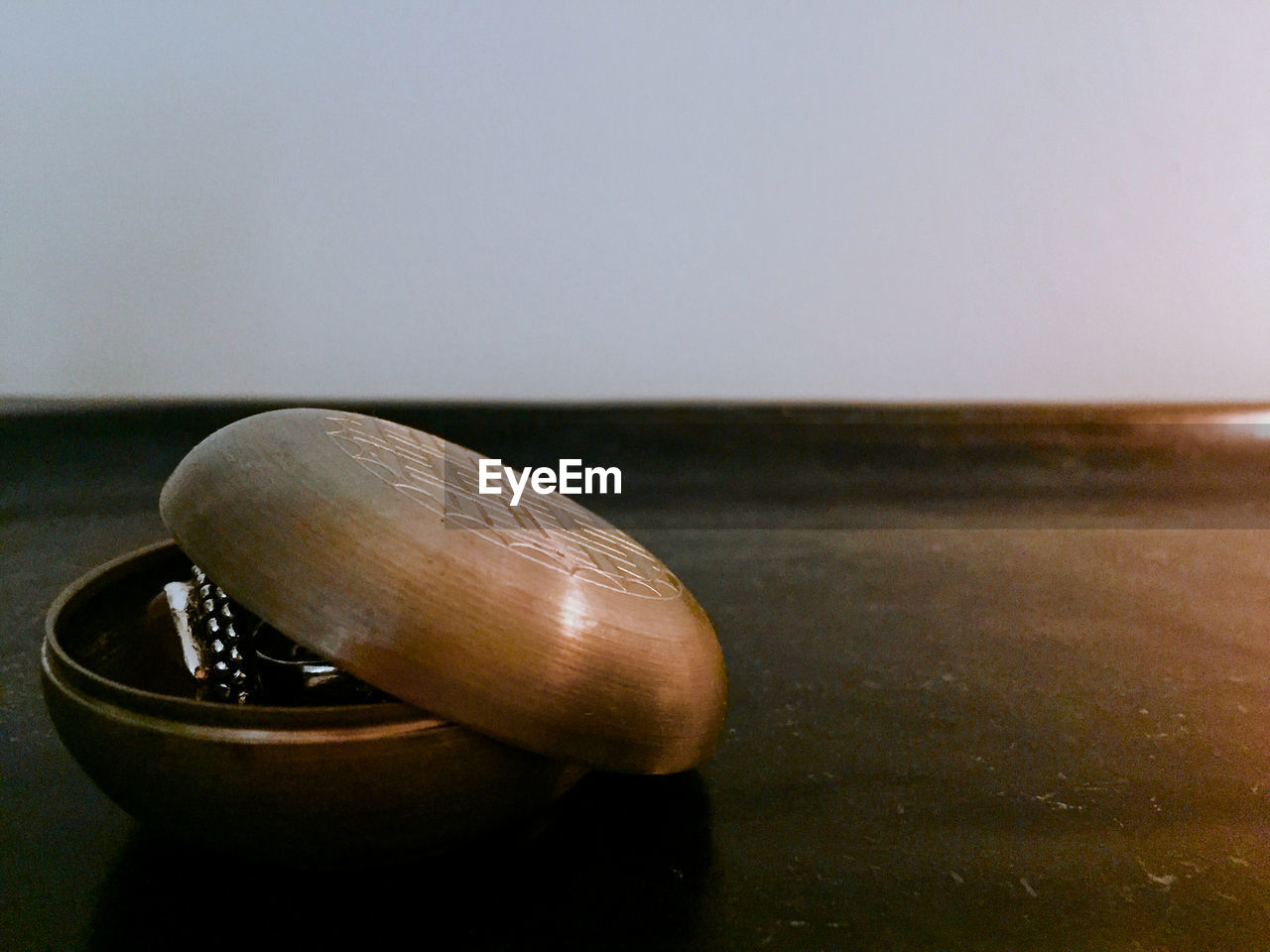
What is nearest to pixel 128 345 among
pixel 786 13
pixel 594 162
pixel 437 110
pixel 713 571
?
pixel 437 110

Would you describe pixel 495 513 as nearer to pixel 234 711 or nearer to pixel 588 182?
pixel 234 711

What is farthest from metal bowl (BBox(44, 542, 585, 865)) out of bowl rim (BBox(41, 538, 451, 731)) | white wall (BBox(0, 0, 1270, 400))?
white wall (BBox(0, 0, 1270, 400))

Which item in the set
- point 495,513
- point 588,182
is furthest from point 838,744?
point 588,182

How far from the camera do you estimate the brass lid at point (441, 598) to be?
35 centimetres

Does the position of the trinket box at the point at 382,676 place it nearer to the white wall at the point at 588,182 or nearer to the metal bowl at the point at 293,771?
the metal bowl at the point at 293,771

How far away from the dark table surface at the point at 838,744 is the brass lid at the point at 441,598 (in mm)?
96

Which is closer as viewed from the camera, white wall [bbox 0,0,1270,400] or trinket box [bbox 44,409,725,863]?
trinket box [bbox 44,409,725,863]

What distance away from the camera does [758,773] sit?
55 cm

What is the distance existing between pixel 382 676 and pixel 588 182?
1.01 meters

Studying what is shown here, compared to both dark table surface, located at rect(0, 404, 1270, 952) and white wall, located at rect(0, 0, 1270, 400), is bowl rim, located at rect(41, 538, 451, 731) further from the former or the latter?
white wall, located at rect(0, 0, 1270, 400)

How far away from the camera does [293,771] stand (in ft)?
1.11

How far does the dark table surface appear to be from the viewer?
42 cm

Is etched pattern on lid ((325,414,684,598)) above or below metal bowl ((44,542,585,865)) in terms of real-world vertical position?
above

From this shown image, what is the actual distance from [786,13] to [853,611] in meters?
0.83
